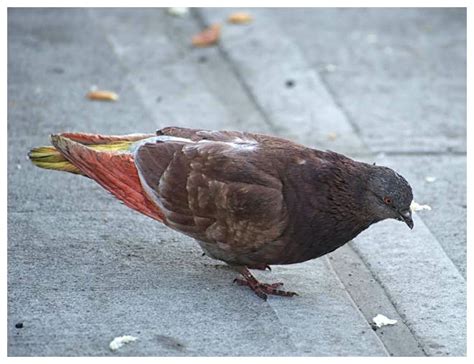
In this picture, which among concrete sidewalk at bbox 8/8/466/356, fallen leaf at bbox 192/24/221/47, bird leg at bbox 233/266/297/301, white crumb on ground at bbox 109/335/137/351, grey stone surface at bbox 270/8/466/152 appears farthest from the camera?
fallen leaf at bbox 192/24/221/47

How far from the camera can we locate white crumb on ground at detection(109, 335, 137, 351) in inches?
166

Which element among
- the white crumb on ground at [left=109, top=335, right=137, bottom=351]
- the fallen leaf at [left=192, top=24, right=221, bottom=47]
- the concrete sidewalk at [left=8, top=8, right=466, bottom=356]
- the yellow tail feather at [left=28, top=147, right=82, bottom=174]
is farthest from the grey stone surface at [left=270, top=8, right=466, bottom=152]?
the white crumb on ground at [left=109, top=335, right=137, bottom=351]

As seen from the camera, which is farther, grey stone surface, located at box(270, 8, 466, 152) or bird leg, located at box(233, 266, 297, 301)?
grey stone surface, located at box(270, 8, 466, 152)

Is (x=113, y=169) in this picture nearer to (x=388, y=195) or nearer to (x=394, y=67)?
(x=388, y=195)

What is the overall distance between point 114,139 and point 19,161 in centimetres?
116

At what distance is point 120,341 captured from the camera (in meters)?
4.25

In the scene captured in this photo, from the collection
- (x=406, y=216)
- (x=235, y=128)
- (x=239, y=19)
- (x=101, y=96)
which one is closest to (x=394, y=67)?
(x=239, y=19)

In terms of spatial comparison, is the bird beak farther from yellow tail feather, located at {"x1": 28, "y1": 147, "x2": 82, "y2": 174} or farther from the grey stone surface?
the grey stone surface

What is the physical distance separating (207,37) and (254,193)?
350 centimetres

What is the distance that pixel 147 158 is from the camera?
477 centimetres

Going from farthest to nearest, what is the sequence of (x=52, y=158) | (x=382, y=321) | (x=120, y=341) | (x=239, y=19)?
(x=239, y=19), (x=52, y=158), (x=382, y=321), (x=120, y=341)

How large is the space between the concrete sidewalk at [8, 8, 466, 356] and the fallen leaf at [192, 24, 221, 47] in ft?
0.29
